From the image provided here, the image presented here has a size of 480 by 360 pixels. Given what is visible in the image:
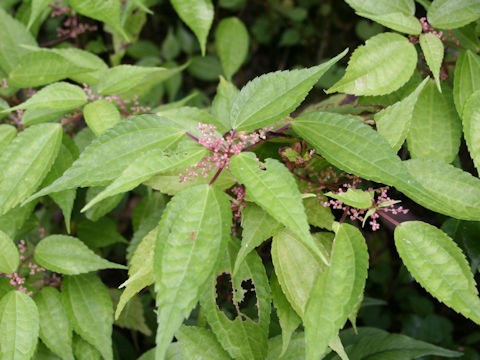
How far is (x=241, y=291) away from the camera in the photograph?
1.20 metres

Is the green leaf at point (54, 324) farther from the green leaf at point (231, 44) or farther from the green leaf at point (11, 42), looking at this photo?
the green leaf at point (231, 44)

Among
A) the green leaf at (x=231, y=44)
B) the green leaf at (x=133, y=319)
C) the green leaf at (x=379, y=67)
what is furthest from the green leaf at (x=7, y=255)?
the green leaf at (x=231, y=44)

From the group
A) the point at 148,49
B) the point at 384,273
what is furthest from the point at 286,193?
the point at 148,49

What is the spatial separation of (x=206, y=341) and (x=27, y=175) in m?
0.69

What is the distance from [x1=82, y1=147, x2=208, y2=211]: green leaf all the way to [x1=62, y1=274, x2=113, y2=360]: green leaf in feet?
2.04

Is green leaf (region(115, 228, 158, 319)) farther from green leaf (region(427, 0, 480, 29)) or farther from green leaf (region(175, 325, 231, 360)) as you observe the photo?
green leaf (region(427, 0, 480, 29))

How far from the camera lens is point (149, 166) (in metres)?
0.97

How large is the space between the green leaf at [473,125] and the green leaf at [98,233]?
134 centimetres

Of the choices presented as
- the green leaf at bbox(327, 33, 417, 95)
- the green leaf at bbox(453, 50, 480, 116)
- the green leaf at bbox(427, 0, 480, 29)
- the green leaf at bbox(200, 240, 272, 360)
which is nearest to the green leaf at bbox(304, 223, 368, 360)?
the green leaf at bbox(200, 240, 272, 360)

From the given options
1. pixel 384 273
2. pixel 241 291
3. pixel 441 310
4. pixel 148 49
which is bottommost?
pixel 441 310

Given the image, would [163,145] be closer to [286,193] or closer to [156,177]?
[156,177]

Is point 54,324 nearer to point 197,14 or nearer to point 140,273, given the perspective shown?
point 140,273

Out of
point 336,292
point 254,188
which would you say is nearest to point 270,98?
point 254,188

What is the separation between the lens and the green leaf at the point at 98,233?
1885 millimetres
